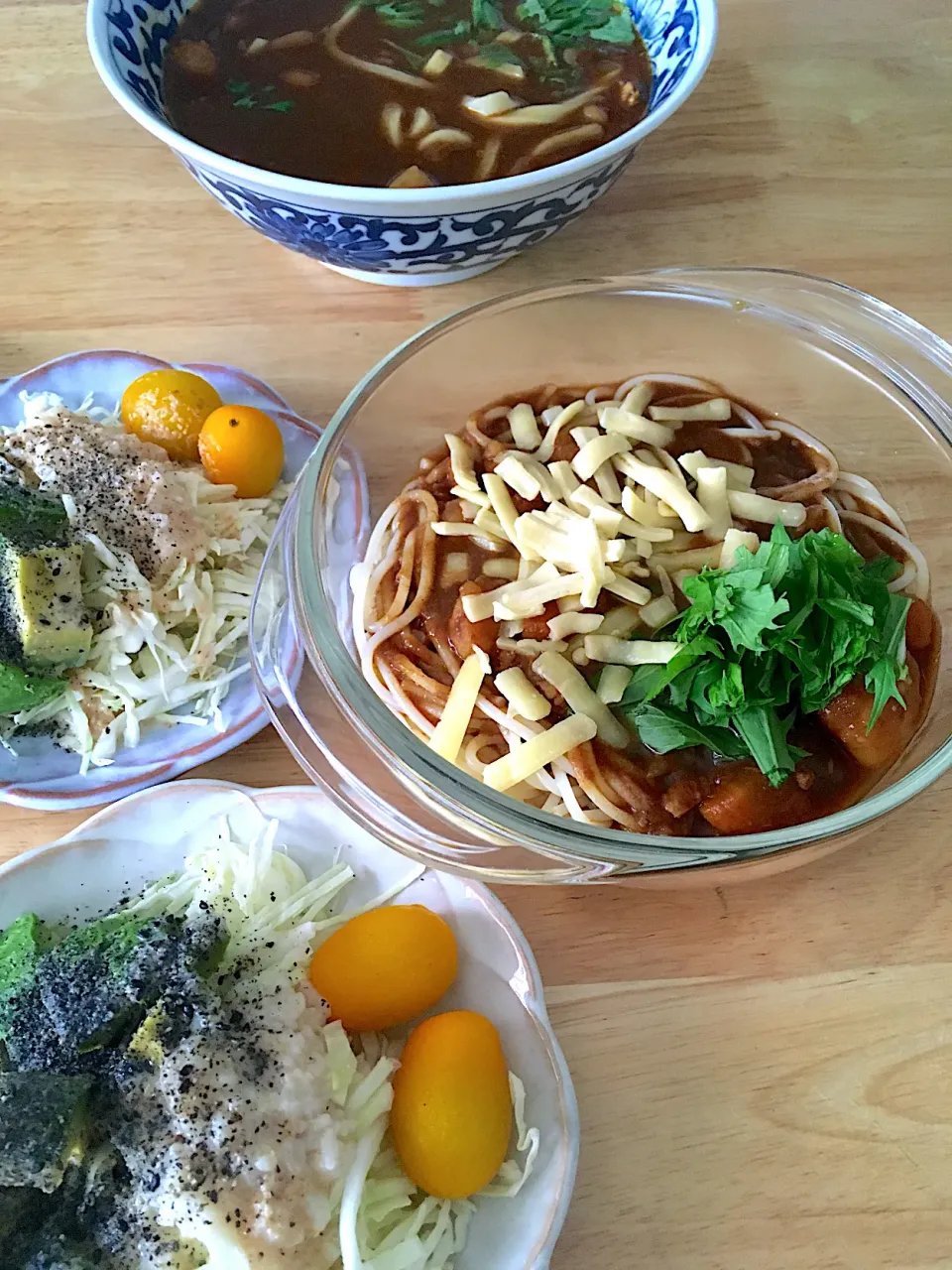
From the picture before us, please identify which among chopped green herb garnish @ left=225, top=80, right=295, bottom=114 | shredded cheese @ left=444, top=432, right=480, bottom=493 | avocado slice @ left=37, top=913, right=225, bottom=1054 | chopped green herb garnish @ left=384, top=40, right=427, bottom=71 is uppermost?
chopped green herb garnish @ left=384, top=40, right=427, bottom=71

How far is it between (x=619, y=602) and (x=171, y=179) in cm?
92

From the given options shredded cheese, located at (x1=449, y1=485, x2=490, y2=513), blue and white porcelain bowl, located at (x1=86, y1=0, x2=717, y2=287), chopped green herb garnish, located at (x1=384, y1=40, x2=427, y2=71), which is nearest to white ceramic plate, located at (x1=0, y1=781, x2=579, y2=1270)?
shredded cheese, located at (x1=449, y1=485, x2=490, y2=513)

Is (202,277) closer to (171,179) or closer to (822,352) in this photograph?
(171,179)

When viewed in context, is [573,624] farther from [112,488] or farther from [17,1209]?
[17,1209]

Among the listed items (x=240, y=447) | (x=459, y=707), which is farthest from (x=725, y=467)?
(x=240, y=447)

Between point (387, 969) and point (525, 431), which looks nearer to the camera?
point (387, 969)

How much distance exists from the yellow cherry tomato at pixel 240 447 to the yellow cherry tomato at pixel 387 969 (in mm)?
519

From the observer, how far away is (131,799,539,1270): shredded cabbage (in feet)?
2.49

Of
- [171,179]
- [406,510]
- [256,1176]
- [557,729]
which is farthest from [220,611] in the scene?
[171,179]

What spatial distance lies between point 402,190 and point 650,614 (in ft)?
1.60

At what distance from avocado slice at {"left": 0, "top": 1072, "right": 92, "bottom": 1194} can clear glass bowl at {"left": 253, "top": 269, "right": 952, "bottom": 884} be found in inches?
12.2

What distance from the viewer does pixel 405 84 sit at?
1.20m

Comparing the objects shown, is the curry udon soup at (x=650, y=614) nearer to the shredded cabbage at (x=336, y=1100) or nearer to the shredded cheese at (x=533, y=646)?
the shredded cheese at (x=533, y=646)

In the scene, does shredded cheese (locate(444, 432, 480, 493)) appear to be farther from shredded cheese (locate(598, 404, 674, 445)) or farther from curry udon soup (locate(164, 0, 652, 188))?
curry udon soup (locate(164, 0, 652, 188))
